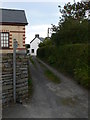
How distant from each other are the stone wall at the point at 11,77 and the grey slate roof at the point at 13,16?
29.6ft

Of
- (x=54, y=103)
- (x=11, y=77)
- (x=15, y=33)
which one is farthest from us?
(x=15, y=33)

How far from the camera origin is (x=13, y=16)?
18453 mm

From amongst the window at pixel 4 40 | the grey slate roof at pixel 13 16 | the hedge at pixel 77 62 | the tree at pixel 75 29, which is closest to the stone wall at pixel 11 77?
the hedge at pixel 77 62

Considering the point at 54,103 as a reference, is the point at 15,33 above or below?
above

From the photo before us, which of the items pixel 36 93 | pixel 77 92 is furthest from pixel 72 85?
pixel 36 93

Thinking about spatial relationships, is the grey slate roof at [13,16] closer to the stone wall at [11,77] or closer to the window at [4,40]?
the window at [4,40]

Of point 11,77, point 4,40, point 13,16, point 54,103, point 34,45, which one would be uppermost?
point 13,16

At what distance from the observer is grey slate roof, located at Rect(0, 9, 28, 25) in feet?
57.6

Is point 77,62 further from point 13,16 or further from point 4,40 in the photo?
point 13,16

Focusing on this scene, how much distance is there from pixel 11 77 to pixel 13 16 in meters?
11.3

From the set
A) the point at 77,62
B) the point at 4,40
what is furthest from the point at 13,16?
the point at 77,62

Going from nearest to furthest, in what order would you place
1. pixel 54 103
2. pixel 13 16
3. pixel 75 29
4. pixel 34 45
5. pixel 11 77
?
1. pixel 11 77
2. pixel 54 103
3. pixel 75 29
4. pixel 13 16
5. pixel 34 45

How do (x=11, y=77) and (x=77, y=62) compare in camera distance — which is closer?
(x=11, y=77)

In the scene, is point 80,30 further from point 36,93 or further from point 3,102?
point 3,102
